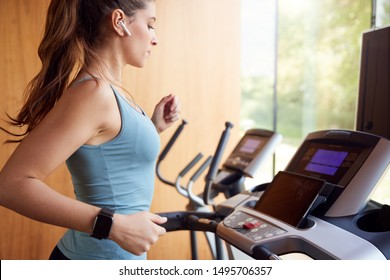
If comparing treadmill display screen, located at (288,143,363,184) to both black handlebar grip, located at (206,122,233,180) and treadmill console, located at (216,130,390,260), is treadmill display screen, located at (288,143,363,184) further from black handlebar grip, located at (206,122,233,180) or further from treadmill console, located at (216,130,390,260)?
black handlebar grip, located at (206,122,233,180)

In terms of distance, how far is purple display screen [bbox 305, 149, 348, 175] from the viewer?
1.20 m

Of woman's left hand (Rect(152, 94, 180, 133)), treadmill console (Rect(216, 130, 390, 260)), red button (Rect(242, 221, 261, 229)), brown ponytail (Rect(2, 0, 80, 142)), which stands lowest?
red button (Rect(242, 221, 261, 229))

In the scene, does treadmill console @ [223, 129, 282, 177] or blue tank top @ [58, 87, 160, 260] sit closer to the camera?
blue tank top @ [58, 87, 160, 260]

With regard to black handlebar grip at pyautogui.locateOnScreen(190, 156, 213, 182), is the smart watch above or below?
above

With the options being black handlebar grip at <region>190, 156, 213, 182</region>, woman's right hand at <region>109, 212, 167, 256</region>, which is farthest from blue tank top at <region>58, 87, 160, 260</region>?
black handlebar grip at <region>190, 156, 213, 182</region>

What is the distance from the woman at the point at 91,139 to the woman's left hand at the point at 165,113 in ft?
0.79

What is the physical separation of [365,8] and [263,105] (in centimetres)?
147

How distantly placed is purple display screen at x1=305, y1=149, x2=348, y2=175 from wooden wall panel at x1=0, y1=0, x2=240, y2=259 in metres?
1.10

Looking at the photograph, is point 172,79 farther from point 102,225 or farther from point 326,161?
point 102,225

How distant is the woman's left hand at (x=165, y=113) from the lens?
1317mm

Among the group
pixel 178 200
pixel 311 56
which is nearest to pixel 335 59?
pixel 311 56

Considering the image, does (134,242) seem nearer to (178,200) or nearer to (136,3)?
(136,3)

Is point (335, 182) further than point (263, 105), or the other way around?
point (263, 105)
